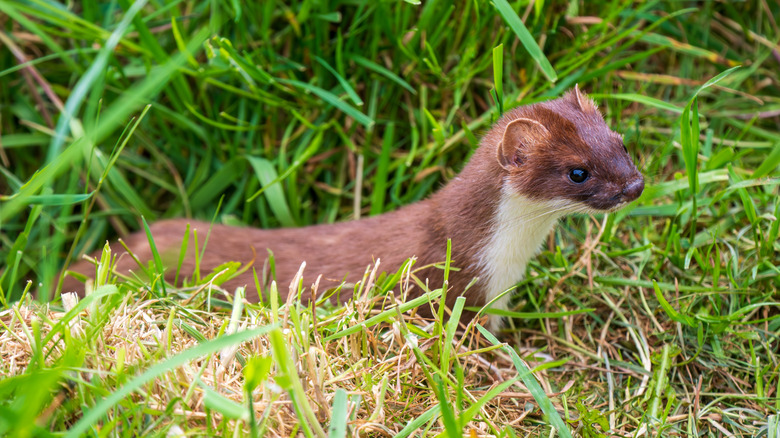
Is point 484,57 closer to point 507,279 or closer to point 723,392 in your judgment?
point 507,279

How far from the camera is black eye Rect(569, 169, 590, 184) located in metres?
3.10

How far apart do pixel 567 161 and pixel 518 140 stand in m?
0.25

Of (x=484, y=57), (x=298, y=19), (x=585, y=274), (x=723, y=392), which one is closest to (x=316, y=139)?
(x=298, y=19)

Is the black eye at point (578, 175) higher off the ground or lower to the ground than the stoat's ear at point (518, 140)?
lower

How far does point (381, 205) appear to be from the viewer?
4.31m

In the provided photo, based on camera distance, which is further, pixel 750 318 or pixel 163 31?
pixel 163 31

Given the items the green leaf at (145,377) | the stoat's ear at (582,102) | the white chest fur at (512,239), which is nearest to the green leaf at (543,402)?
the white chest fur at (512,239)

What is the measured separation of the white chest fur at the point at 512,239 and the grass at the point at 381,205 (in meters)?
0.15

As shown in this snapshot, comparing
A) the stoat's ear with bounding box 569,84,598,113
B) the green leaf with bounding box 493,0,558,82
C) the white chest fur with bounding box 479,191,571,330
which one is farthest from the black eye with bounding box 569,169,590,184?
the green leaf with bounding box 493,0,558,82

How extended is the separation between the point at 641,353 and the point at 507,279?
74 centimetres

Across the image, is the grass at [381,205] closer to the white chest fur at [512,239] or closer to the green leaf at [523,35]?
the green leaf at [523,35]

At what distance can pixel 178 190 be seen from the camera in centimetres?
460

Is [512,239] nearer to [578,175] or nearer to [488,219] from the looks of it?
[488,219]

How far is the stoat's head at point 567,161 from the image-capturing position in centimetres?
306
